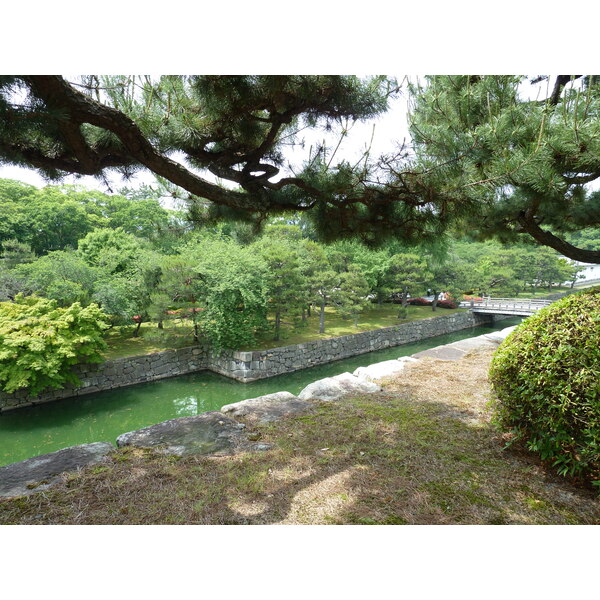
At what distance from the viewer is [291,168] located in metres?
2.31

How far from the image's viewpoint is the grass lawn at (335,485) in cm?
144

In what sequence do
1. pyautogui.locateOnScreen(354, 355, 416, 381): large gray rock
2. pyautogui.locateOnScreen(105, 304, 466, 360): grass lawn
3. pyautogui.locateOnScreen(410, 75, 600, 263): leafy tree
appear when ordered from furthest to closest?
pyautogui.locateOnScreen(105, 304, 466, 360): grass lawn, pyautogui.locateOnScreen(354, 355, 416, 381): large gray rock, pyautogui.locateOnScreen(410, 75, 600, 263): leafy tree

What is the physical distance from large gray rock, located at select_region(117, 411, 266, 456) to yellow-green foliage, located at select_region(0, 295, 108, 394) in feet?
12.3

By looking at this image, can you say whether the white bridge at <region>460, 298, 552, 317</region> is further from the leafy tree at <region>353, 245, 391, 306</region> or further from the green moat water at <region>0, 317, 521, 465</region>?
the green moat water at <region>0, 317, 521, 465</region>

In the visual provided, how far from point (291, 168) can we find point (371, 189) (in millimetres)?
531

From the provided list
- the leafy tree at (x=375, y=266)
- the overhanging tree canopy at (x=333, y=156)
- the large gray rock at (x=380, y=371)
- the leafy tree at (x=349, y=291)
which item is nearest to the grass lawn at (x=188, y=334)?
the leafy tree at (x=349, y=291)

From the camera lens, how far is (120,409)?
5.68 m

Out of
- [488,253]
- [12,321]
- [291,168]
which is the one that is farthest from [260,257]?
[488,253]

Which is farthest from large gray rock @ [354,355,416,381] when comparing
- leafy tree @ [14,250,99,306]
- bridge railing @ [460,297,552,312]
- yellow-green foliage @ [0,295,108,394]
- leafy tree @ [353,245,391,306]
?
bridge railing @ [460,297,552,312]

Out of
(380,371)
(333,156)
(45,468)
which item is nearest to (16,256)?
(45,468)

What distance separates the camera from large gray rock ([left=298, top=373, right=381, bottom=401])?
2.95m

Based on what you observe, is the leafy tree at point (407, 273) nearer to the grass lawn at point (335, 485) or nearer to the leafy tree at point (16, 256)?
the grass lawn at point (335, 485)

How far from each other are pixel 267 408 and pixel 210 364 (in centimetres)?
516

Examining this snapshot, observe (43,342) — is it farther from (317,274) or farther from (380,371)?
(317,274)
